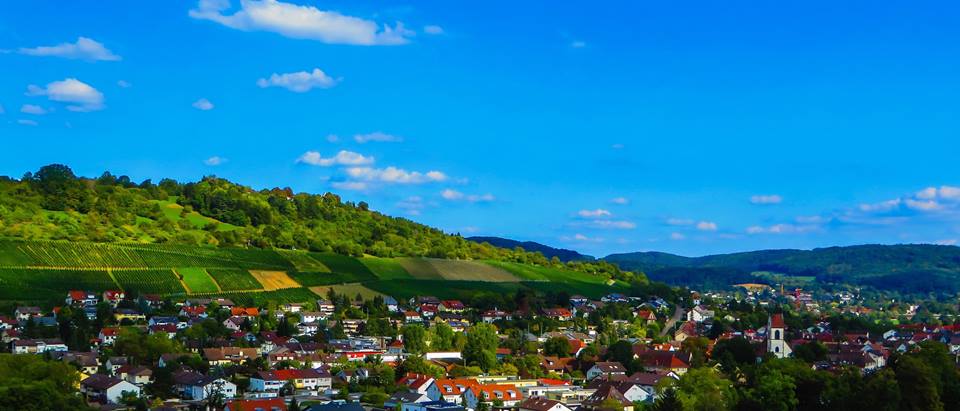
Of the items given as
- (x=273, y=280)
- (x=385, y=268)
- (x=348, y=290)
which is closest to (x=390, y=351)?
(x=273, y=280)

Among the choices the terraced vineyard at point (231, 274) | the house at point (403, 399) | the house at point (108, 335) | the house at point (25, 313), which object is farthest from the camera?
the terraced vineyard at point (231, 274)

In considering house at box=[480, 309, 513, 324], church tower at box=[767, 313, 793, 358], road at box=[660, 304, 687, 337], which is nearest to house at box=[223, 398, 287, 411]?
church tower at box=[767, 313, 793, 358]

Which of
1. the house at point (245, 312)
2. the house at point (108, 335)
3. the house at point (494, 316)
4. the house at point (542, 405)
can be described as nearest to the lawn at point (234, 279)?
the house at point (245, 312)

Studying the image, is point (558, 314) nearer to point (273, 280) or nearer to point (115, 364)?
point (273, 280)

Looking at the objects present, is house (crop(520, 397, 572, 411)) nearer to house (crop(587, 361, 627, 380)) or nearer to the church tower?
house (crop(587, 361, 627, 380))

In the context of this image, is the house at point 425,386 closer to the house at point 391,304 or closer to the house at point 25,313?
the house at point 25,313

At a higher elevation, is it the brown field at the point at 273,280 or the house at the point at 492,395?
the brown field at the point at 273,280
